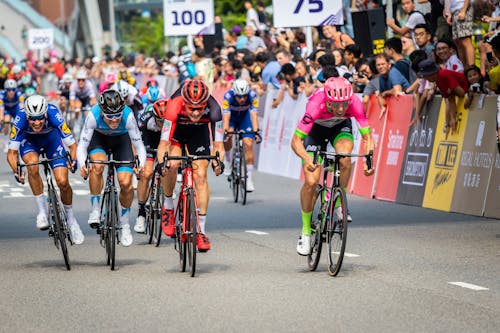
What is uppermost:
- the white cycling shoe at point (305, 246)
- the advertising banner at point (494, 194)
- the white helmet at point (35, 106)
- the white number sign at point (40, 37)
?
the white helmet at point (35, 106)

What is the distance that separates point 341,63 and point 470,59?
4040 millimetres

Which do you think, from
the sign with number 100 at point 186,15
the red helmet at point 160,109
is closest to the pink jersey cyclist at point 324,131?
the red helmet at point 160,109

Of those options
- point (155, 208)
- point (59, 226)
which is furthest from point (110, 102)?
point (155, 208)

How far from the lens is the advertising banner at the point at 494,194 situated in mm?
16141

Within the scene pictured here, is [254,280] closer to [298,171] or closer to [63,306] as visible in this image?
[63,306]

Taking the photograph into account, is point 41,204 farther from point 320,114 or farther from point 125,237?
point 320,114

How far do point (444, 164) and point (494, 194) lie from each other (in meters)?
1.55

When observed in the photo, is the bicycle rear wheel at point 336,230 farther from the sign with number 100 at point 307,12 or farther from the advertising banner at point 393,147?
the sign with number 100 at point 307,12

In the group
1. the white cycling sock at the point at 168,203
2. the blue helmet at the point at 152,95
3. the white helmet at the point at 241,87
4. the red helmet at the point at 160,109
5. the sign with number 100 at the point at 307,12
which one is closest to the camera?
the white cycling sock at the point at 168,203

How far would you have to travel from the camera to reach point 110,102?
489 inches

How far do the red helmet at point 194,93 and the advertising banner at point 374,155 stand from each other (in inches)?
328

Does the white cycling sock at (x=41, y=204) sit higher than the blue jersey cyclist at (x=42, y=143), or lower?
lower

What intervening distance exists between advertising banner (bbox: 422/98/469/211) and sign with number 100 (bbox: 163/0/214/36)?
14.1m

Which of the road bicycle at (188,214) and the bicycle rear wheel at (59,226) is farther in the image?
the bicycle rear wheel at (59,226)
